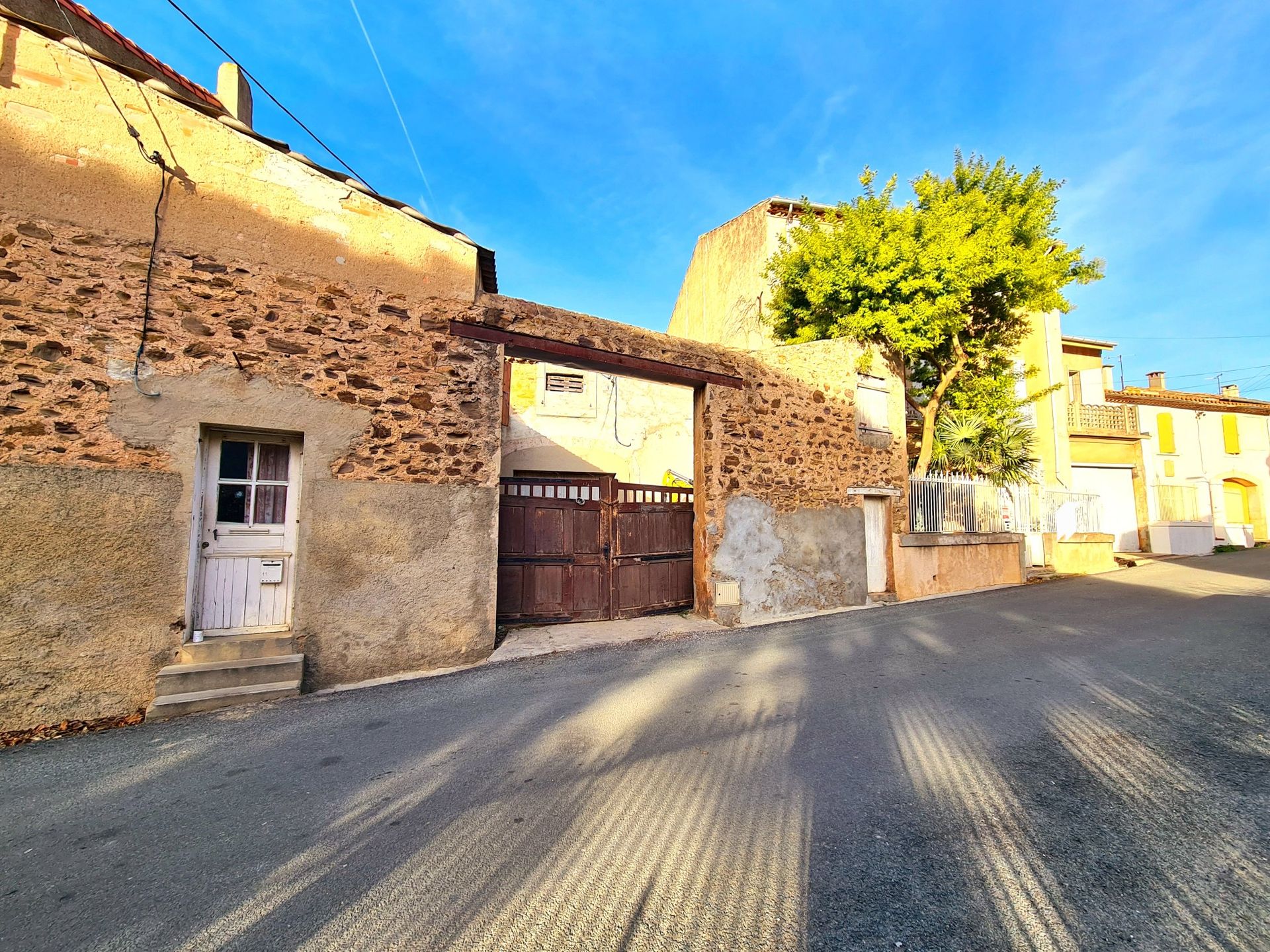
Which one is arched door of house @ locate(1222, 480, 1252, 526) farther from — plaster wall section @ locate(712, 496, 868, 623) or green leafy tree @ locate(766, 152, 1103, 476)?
plaster wall section @ locate(712, 496, 868, 623)

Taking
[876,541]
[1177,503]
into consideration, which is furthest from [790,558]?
[1177,503]

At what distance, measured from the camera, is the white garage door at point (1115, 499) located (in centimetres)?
1923

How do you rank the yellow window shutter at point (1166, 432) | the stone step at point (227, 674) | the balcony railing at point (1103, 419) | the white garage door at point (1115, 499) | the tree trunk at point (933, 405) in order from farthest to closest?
1. the yellow window shutter at point (1166, 432)
2. the balcony railing at point (1103, 419)
3. the white garage door at point (1115, 499)
4. the tree trunk at point (933, 405)
5. the stone step at point (227, 674)

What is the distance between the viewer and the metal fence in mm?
10883

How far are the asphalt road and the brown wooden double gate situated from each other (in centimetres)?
221

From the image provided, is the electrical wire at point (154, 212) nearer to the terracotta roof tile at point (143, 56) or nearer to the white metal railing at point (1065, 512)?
the terracotta roof tile at point (143, 56)

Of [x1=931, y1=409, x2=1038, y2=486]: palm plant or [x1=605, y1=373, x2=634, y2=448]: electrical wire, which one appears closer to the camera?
[x1=931, y1=409, x2=1038, y2=486]: palm plant

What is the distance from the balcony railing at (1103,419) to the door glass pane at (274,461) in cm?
2307

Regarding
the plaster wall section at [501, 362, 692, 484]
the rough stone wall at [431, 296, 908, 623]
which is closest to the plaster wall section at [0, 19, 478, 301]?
the rough stone wall at [431, 296, 908, 623]

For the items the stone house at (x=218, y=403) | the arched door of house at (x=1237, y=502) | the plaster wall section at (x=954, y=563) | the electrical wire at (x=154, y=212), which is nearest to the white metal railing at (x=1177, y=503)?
the arched door of house at (x=1237, y=502)

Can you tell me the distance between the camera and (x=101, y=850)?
2.50 metres

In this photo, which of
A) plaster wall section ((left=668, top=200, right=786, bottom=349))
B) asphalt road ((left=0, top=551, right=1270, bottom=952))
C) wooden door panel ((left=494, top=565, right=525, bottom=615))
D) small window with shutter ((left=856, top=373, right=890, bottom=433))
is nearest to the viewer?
asphalt road ((left=0, top=551, right=1270, bottom=952))

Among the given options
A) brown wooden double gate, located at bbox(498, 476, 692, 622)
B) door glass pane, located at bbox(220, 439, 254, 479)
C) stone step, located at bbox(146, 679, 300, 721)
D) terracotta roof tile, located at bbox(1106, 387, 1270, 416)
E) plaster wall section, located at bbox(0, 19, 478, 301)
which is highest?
terracotta roof tile, located at bbox(1106, 387, 1270, 416)

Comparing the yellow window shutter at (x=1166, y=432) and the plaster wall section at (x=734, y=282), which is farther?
the yellow window shutter at (x=1166, y=432)
